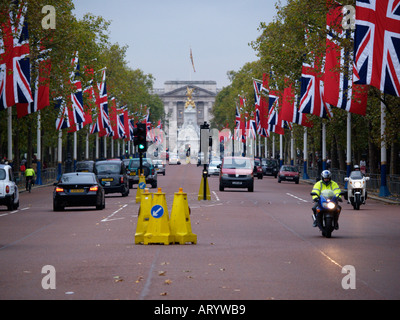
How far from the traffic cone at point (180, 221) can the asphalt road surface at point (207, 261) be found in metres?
0.35

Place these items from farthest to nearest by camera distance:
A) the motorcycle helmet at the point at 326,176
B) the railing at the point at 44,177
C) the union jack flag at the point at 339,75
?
the railing at the point at 44,177 < the union jack flag at the point at 339,75 < the motorcycle helmet at the point at 326,176

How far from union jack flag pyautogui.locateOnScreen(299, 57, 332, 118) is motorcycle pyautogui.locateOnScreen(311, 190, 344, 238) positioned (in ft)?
91.1

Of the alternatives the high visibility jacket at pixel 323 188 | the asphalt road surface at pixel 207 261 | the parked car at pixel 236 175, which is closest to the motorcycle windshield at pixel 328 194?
the high visibility jacket at pixel 323 188

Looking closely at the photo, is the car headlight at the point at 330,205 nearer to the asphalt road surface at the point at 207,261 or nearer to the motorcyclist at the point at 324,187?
the motorcyclist at the point at 324,187

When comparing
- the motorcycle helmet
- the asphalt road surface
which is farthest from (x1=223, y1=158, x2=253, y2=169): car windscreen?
the motorcycle helmet

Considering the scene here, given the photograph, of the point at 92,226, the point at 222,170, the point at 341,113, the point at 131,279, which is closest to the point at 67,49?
the point at 222,170

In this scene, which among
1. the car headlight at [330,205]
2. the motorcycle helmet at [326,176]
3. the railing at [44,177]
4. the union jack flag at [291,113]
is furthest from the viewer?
the union jack flag at [291,113]

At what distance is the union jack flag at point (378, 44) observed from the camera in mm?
29109

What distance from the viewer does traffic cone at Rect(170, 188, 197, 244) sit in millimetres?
18000

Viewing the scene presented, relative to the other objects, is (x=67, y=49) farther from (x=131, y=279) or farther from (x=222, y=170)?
(x=131, y=279)

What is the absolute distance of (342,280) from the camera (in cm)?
1218

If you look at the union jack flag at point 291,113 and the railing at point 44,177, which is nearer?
the railing at point 44,177

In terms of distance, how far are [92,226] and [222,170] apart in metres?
26.1

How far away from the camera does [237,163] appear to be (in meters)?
49.8
